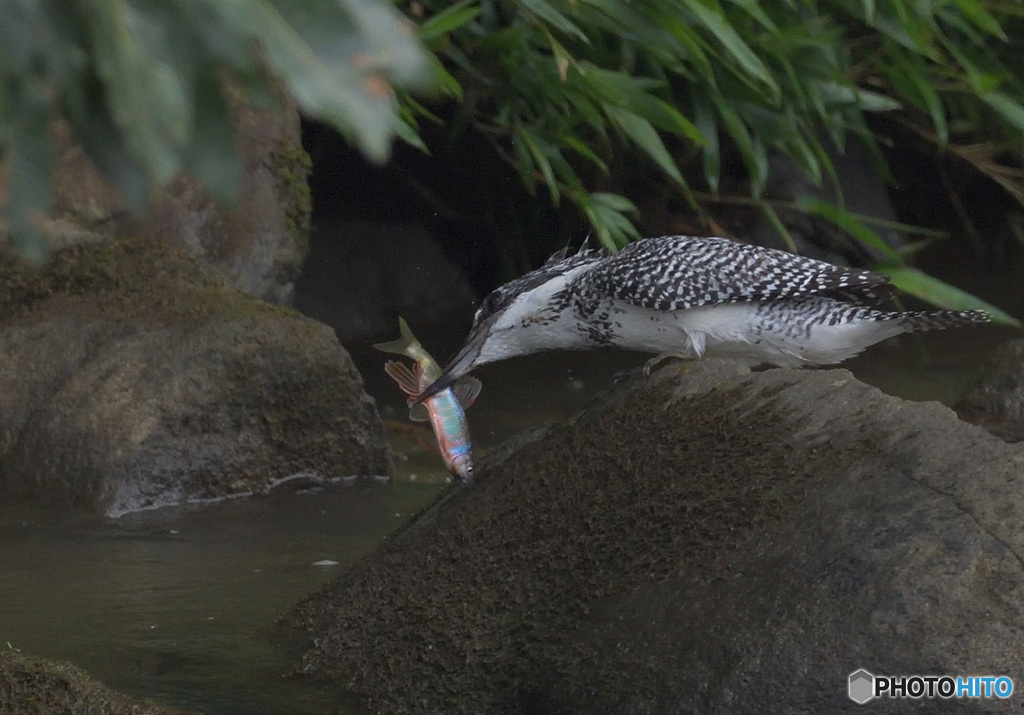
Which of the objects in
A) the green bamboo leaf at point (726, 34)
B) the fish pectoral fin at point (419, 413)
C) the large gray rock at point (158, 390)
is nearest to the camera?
the fish pectoral fin at point (419, 413)

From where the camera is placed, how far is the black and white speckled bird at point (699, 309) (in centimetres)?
394

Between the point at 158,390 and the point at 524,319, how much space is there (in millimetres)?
1770

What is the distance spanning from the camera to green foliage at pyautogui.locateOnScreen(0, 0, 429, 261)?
0.90 metres

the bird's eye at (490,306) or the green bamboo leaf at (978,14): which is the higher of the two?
the green bamboo leaf at (978,14)

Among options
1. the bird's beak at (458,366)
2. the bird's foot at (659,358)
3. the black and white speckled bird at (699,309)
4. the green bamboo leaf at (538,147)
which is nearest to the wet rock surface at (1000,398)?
the black and white speckled bird at (699,309)

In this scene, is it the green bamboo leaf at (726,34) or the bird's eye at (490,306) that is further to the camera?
the green bamboo leaf at (726,34)

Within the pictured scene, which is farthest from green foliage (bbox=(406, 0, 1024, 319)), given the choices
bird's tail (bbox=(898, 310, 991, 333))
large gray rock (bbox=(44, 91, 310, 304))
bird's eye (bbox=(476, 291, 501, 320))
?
bird's tail (bbox=(898, 310, 991, 333))

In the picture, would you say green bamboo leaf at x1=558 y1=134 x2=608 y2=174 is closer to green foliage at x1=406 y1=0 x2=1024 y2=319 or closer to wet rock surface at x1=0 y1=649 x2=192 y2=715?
green foliage at x1=406 y1=0 x2=1024 y2=319

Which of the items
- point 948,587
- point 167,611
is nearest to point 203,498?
point 167,611

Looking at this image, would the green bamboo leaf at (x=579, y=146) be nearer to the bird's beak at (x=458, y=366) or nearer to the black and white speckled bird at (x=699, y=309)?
the black and white speckled bird at (x=699, y=309)

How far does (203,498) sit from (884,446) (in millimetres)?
3060

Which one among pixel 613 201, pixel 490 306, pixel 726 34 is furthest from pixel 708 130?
pixel 490 306

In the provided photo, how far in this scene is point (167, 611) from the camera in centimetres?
393

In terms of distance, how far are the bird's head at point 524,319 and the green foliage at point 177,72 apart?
10.5 feet
